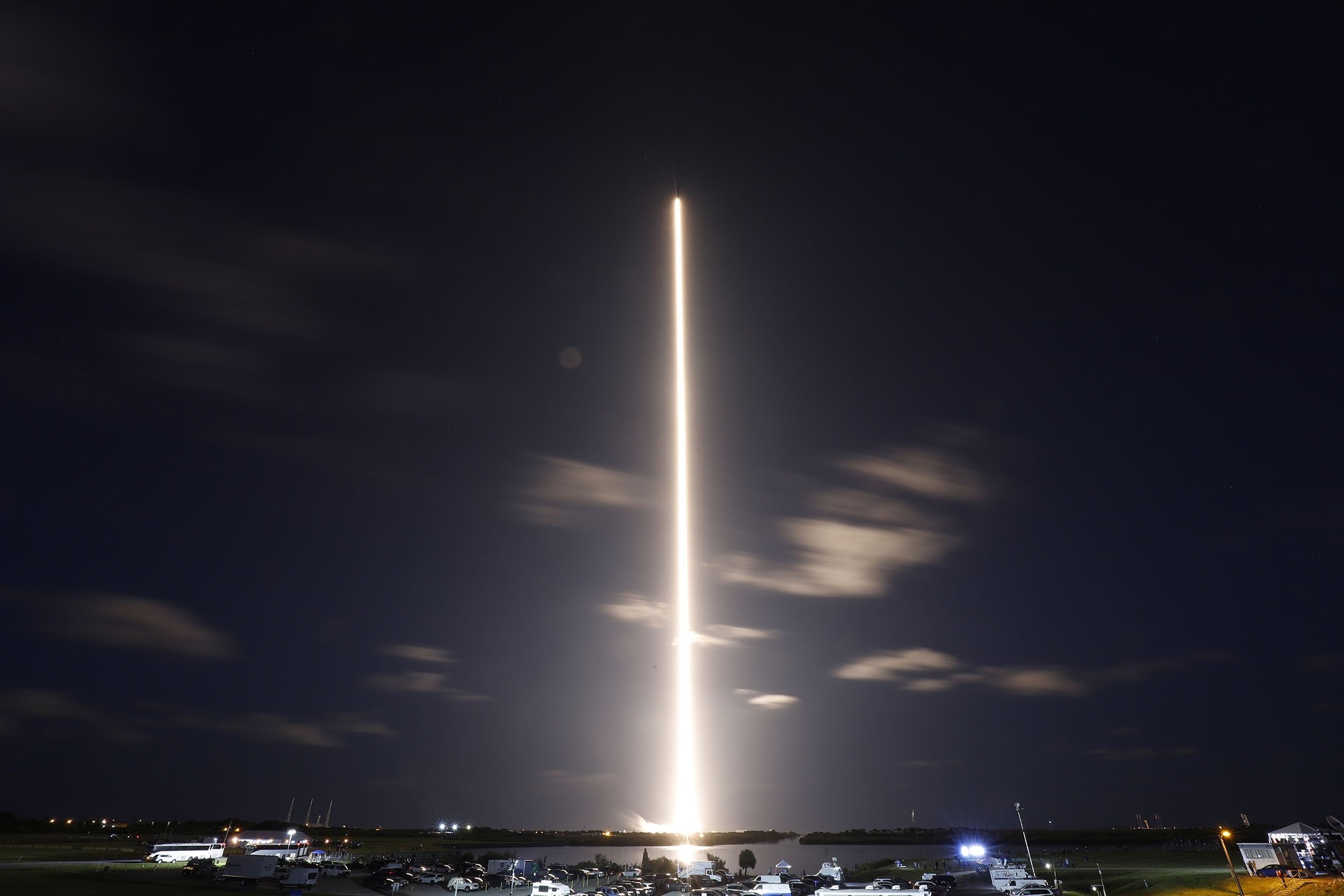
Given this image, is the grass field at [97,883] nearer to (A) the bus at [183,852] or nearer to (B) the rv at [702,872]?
(A) the bus at [183,852]

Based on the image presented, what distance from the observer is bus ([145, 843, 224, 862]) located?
258 feet

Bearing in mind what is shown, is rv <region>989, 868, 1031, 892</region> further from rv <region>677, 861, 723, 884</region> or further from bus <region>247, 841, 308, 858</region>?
bus <region>247, 841, 308, 858</region>

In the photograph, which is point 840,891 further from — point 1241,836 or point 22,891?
point 1241,836

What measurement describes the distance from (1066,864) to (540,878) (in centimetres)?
5819

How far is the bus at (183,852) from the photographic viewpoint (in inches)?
3100

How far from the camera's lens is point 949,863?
254ft

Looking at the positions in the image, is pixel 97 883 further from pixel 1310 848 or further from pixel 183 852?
pixel 1310 848

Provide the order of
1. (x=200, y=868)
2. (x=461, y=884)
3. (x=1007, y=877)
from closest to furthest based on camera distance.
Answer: (x=461, y=884) → (x=1007, y=877) → (x=200, y=868)

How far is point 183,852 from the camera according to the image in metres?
82.3

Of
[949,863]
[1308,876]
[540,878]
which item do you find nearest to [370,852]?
[540,878]

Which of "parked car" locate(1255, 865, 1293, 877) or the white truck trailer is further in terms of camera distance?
the white truck trailer

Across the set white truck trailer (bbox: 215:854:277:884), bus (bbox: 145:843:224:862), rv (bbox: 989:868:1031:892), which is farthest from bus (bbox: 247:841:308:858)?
rv (bbox: 989:868:1031:892)

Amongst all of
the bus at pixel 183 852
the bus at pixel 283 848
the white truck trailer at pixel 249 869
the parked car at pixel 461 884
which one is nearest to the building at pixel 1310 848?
the parked car at pixel 461 884

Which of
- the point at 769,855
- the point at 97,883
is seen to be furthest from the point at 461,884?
the point at 769,855
